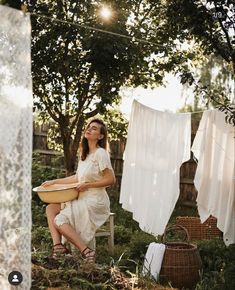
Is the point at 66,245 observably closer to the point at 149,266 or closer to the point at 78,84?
the point at 149,266

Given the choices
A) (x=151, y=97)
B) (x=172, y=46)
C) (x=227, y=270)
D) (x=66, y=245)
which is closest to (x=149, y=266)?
(x=227, y=270)

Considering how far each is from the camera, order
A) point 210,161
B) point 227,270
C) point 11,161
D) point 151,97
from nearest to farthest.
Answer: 1. point 11,161
2. point 227,270
3. point 210,161
4. point 151,97

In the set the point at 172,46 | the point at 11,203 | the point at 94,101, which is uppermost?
the point at 172,46

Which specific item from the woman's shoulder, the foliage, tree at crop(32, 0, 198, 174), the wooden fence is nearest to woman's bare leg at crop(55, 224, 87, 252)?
the woman's shoulder

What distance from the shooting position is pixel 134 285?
10.1ft

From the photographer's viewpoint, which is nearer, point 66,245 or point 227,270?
point 227,270

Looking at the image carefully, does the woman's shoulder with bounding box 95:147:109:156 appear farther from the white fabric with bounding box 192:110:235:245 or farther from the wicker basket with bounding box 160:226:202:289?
the wicker basket with bounding box 160:226:202:289

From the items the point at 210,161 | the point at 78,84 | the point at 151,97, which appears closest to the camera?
the point at 210,161

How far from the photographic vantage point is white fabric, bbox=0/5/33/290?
2.26 metres

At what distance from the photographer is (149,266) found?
12.4ft

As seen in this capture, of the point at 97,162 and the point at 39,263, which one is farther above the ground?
the point at 97,162

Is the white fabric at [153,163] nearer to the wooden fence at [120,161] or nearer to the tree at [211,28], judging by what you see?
the tree at [211,28]

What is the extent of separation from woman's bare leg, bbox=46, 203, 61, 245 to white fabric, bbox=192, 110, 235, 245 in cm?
109

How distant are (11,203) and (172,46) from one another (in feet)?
11.3
